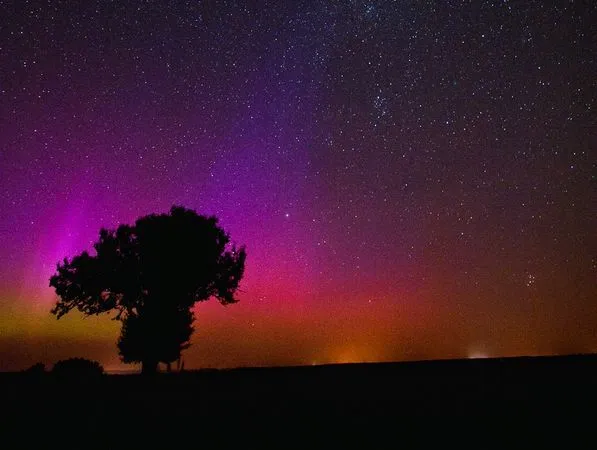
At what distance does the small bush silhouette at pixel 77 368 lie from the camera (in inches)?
729

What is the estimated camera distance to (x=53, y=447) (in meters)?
5.54

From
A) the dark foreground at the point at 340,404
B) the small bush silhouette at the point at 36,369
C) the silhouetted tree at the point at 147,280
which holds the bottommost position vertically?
the dark foreground at the point at 340,404

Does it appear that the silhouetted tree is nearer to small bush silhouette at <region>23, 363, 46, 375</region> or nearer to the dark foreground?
small bush silhouette at <region>23, 363, 46, 375</region>

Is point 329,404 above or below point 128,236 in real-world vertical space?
below

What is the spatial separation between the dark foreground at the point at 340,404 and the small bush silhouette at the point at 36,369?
6.57 metres

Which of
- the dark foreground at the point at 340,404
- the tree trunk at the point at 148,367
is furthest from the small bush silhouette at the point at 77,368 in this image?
the tree trunk at the point at 148,367

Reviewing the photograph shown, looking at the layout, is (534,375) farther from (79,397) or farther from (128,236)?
(128,236)

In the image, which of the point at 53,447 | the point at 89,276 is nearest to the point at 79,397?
the point at 53,447

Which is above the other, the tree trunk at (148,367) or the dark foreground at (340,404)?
the tree trunk at (148,367)

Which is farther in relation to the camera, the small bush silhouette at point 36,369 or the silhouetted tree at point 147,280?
the silhouetted tree at point 147,280

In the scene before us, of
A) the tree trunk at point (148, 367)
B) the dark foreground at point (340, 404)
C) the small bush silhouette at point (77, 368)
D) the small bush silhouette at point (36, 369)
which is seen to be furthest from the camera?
the tree trunk at point (148, 367)

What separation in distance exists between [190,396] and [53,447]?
209 inches

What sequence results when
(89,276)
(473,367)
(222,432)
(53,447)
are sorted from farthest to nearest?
(89,276) < (473,367) < (222,432) < (53,447)

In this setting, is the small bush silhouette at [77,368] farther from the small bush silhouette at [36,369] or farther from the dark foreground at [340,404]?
the dark foreground at [340,404]
